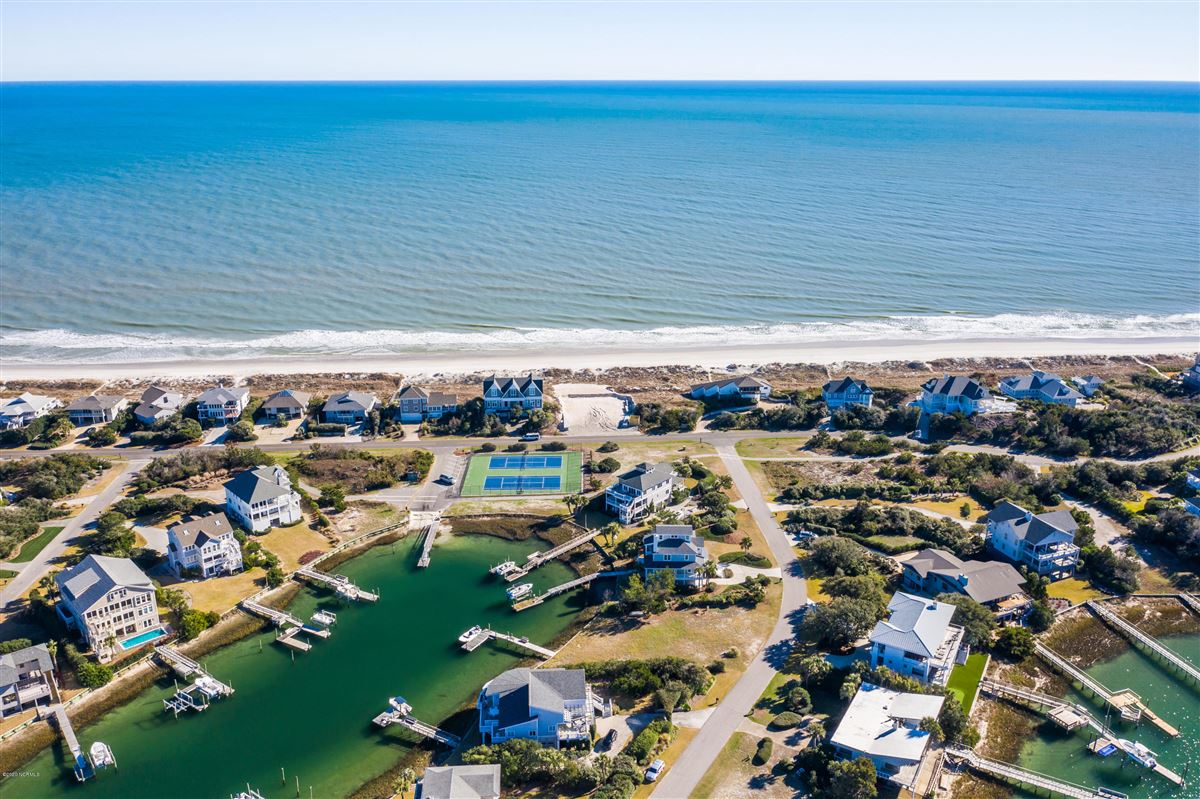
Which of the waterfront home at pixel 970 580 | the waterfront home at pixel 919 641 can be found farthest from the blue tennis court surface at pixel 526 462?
the waterfront home at pixel 919 641

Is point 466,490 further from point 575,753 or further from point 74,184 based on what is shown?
point 74,184

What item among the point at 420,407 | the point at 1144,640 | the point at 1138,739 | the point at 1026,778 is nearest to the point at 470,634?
the point at 1026,778

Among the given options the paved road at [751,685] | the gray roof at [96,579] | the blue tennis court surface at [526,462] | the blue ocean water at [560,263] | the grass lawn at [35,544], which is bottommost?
the paved road at [751,685]

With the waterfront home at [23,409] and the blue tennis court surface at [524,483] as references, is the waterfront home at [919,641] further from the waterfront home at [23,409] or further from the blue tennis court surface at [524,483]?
the waterfront home at [23,409]

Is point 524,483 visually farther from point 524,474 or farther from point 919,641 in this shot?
point 919,641

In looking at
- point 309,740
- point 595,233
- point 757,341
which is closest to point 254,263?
point 595,233

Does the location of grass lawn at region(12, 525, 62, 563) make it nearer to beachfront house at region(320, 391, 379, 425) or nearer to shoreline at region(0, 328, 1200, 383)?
beachfront house at region(320, 391, 379, 425)
